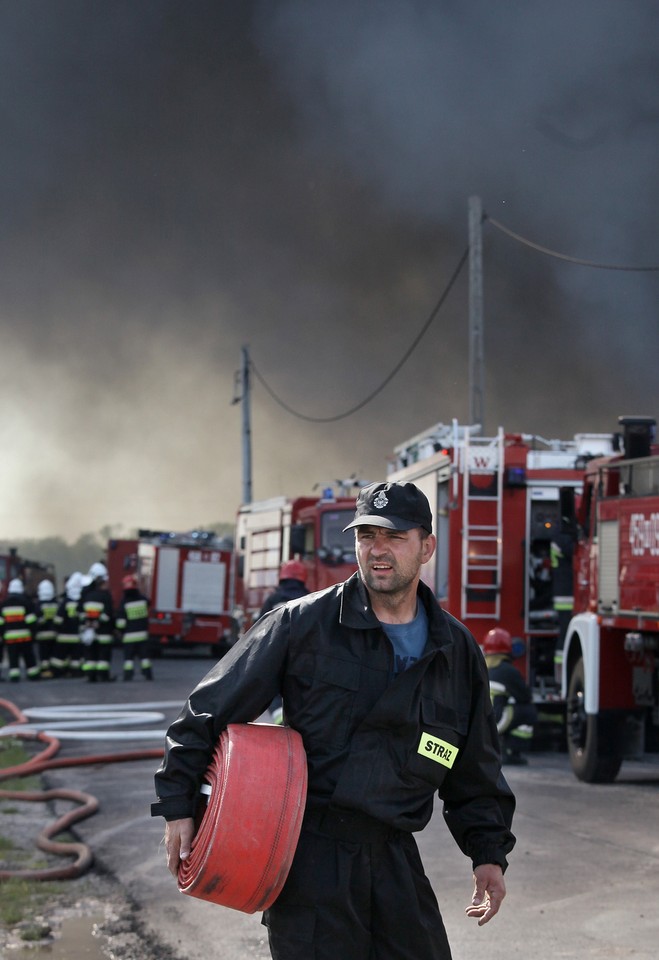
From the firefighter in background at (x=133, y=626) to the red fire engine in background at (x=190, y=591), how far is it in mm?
5792

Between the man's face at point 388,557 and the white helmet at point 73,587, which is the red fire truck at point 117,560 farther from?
the man's face at point 388,557

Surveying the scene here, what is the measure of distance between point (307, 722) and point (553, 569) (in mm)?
8764

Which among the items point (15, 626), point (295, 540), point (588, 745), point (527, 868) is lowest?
point (527, 868)

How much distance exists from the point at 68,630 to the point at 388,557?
54.4 feet

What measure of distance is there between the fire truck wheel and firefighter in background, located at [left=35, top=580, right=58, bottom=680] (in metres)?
11.6

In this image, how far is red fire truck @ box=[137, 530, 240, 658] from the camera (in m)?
24.7

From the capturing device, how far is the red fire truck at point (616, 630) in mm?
8891

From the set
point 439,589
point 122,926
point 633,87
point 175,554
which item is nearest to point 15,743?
point 439,589

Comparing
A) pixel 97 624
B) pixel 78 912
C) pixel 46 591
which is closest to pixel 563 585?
pixel 78 912

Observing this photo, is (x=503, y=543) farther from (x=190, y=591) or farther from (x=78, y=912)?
(x=190, y=591)

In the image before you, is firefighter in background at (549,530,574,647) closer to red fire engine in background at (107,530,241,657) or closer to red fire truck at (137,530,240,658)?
red fire engine in background at (107,530,241,657)

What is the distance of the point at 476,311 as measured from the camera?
57.9 feet

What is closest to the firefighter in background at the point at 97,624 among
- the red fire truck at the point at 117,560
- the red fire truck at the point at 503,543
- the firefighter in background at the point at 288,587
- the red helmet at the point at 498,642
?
the red fire truck at the point at 503,543

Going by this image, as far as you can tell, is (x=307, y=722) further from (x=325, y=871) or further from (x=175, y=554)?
(x=175, y=554)
